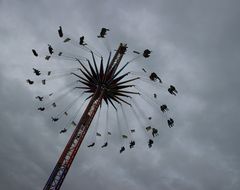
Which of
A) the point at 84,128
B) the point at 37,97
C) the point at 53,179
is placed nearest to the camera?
the point at 53,179

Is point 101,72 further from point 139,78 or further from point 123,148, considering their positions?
point 123,148

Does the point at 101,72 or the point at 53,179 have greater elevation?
the point at 101,72

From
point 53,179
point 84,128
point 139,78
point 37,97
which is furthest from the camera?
point 37,97

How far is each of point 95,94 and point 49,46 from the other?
7334mm

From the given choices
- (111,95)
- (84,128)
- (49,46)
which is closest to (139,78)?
(111,95)

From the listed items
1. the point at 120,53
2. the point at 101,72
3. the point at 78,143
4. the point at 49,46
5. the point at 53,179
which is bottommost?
the point at 53,179

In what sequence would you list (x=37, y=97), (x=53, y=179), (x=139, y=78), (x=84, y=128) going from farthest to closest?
1. (x=37, y=97)
2. (x=139, y=78)
3. (x=84, y=128)
4. (x=53, y=179)

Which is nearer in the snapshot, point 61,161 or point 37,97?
point 61,161


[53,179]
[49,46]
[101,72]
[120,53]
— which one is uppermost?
[120,53]

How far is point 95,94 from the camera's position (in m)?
35.7

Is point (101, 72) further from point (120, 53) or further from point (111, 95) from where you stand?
point (120, 53)

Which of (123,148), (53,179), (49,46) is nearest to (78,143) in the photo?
(53,179)

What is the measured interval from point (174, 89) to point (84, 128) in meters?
10.8

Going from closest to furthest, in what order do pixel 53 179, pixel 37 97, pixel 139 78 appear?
pixel 53 179, pixel 139 78, pixel 37 97
